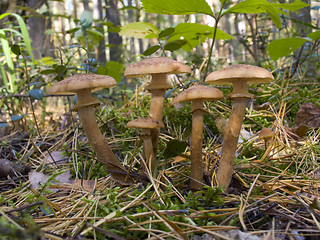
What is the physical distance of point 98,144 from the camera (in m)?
2.03

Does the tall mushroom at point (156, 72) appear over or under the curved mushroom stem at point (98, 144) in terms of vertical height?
over

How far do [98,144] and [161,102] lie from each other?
63cm

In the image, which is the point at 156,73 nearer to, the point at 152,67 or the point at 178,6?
the point at 152,67

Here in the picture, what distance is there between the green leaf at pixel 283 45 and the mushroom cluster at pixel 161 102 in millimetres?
942

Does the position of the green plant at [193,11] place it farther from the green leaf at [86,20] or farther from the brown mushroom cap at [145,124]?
the brown mushroom cap at [145,124]

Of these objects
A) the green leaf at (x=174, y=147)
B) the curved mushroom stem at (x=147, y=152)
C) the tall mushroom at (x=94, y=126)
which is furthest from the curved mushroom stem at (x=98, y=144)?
the green leaf at (x=174, y=147)

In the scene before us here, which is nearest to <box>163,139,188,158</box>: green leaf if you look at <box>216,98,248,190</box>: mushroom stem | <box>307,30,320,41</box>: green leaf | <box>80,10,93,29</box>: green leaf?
<box>216,98,248,190</box>: mushroom stem

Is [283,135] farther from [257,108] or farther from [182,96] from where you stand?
[182,96]

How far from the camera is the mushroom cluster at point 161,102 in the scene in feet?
5.57

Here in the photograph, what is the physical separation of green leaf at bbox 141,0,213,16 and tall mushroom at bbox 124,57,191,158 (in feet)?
1.54

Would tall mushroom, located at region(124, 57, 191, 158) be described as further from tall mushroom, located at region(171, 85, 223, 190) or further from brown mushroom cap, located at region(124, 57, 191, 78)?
tall mushroom, located at region(171, 85, 223, 190)

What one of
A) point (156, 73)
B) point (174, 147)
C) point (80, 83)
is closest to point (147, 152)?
point (174, 147)

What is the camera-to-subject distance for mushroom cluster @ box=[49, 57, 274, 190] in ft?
5.57

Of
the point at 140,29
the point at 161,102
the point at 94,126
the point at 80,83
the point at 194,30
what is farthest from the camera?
the point at 140,29
